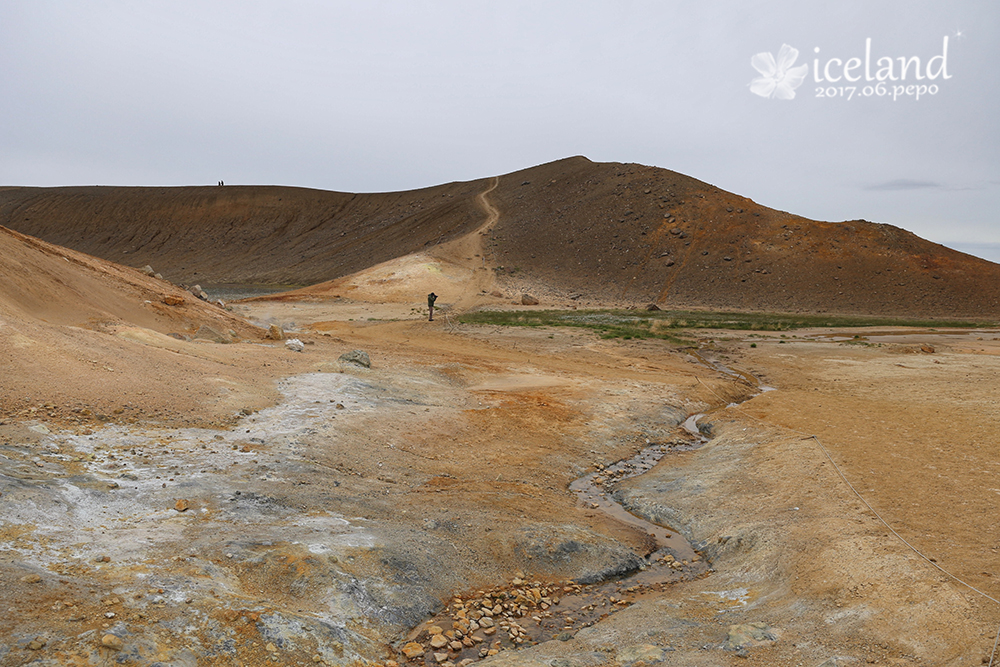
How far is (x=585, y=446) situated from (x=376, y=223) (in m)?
61.5

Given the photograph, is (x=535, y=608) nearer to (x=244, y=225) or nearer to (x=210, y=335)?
(x=210, y=335)

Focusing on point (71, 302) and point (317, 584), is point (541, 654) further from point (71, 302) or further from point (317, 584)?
point (71, 302)

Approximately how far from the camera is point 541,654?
5488mm

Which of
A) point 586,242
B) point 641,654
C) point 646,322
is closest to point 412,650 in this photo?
point 641,654

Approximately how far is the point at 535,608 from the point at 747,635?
202 centimetres

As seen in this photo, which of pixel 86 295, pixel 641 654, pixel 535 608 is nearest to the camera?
pixel 641 654

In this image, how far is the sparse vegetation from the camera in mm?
26812

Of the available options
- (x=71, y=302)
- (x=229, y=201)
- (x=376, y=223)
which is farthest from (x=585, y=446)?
(x=229, y=201)

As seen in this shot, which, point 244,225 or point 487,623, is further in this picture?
point 244,225

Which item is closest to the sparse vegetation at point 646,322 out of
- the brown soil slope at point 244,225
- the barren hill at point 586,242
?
the barren hill at point 586,242

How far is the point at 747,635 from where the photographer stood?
5406mm

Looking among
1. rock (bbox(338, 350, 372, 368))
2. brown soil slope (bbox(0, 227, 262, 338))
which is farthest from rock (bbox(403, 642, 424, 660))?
rock (bbox(338, 350, 372, 368))

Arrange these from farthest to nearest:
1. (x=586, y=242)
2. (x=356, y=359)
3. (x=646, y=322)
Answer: (x=586, y=242) → (x=646, y=322) → (x=356, y=359)

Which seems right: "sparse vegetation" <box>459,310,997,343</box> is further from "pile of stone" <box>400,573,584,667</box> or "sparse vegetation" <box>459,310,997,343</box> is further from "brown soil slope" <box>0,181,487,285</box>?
"brown soil slope" <box>0,181,487,285</box>
